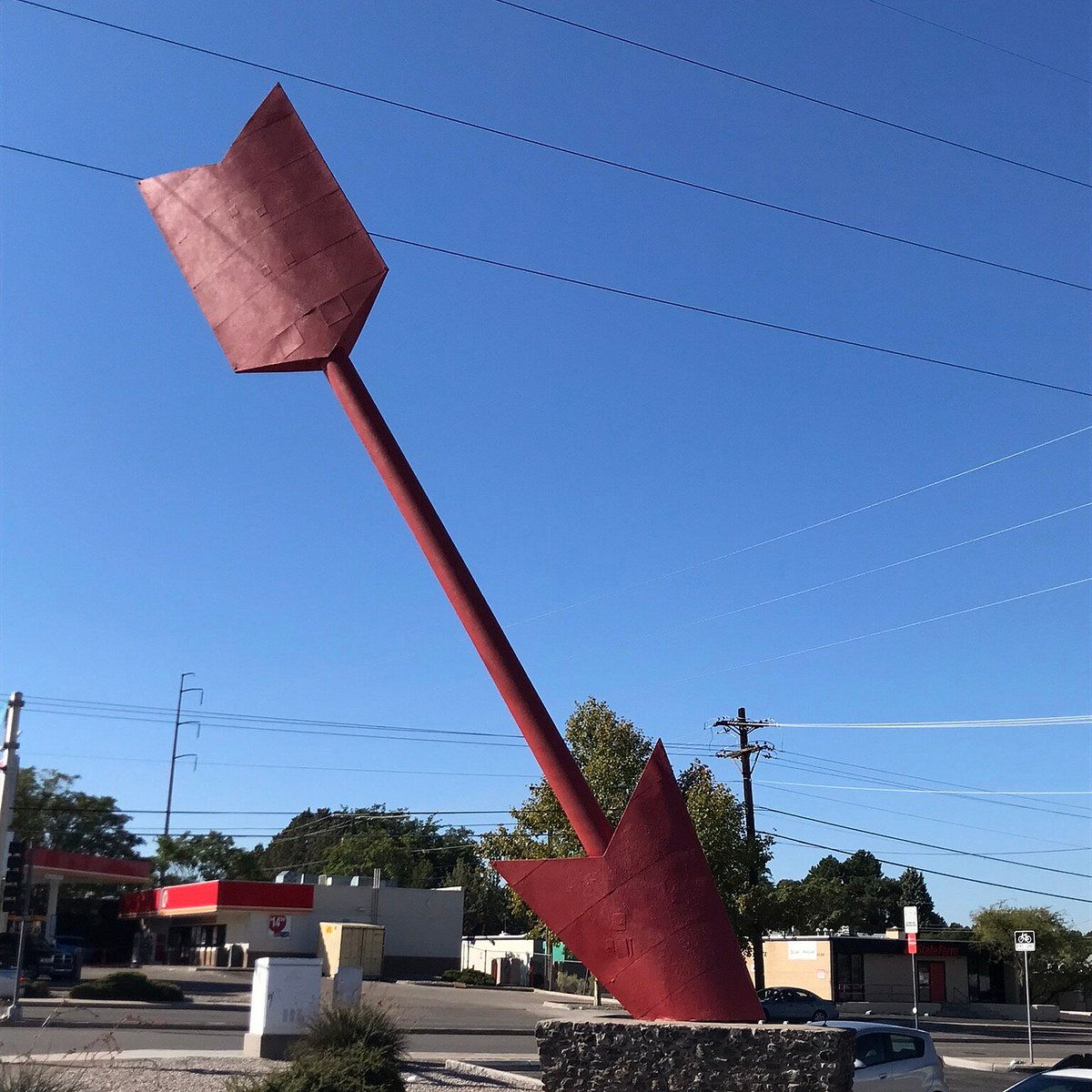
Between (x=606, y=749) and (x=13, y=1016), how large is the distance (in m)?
16.1

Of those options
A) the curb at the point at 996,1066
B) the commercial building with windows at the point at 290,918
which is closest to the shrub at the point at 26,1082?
the curb at the point at 996,1066

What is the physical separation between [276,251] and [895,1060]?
33.4 feet

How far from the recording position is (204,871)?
8850cm

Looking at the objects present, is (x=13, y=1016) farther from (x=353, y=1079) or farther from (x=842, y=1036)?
(x=842, y=1036)

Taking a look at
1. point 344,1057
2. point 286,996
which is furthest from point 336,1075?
point 286,996

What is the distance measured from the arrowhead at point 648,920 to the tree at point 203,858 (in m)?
84.5

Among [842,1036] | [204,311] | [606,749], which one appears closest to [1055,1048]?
[606,749]

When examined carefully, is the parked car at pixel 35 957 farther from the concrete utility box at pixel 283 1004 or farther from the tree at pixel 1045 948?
the tree at pixel 1045 948

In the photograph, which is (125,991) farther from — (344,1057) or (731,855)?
(344,1057)

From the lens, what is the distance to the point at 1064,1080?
356 inches

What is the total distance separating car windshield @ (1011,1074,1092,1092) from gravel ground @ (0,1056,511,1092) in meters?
6.96

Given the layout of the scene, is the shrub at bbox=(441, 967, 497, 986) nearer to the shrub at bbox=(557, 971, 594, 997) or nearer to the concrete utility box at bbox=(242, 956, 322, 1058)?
the shrub at bbox=(557, 971, 594, 997)

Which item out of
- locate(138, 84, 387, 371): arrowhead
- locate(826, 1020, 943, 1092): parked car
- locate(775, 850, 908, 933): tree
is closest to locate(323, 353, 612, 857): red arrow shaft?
locate(138, 84, 387, 371): arrowhead

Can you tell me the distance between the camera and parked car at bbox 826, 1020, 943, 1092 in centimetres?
1198
